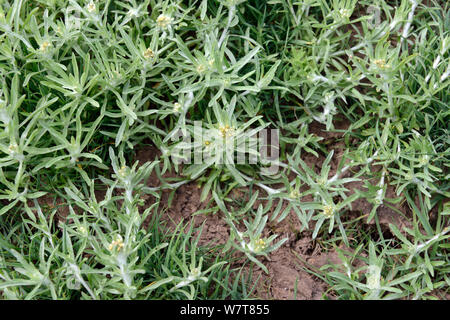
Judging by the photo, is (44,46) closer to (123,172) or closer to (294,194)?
(123,172)

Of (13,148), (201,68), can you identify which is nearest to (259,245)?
(201,68)

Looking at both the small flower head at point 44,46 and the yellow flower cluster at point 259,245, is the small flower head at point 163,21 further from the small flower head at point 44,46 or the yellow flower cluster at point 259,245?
the yellow flower cluster at point 259,245

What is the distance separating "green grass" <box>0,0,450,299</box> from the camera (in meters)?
2.57

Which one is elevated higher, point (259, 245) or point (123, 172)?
point (123, 172)

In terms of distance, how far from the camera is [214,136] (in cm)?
267

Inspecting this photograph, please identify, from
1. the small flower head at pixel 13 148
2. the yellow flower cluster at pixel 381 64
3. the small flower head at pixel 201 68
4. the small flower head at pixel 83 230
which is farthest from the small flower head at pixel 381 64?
the small flower head at pixel 13 148

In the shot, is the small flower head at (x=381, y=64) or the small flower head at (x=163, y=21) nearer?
the small flower head at (x=381, y=64)

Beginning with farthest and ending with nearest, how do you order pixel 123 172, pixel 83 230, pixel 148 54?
1. pixel 148 54
2. pixel 123 172
3. pixel 83 230

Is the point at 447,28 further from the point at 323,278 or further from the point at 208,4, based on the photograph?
the point at 323,278

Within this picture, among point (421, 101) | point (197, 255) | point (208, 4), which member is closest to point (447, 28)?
point (421, 101)

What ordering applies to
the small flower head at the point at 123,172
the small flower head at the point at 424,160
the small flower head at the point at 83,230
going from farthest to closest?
the small flower head at the point at 424,160 < the small flower head at the point at 123,172 < the small flower head at the point at 83,230

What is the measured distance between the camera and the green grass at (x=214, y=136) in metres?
2.57

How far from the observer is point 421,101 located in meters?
2.88

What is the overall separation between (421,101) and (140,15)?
5.25 feet
